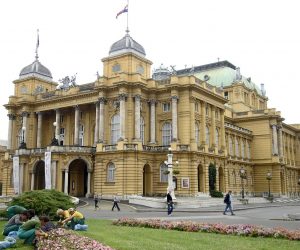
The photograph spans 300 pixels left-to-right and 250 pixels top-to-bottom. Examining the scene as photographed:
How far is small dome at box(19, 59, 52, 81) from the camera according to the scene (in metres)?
69.0

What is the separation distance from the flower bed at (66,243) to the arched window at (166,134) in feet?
139

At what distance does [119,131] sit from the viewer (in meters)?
55.2

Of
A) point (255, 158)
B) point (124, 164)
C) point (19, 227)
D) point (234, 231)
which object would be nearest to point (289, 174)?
point (255, 158)

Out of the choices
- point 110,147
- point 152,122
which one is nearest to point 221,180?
point 152,122

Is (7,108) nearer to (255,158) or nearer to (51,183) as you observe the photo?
(51,183)

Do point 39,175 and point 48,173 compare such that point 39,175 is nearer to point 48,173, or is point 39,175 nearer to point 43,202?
point 48,173

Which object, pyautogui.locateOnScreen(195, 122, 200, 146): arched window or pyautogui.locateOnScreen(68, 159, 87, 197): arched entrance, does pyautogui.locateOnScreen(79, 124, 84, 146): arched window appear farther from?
pyautogui.locateOnScreen(195, 122, 200, 146): arched window

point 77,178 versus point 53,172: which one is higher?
point 53,172

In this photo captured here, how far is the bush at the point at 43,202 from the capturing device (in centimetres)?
2308

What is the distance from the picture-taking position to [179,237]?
641 inches

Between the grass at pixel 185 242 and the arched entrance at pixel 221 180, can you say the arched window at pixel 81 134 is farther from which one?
the grass at pixel 185 242

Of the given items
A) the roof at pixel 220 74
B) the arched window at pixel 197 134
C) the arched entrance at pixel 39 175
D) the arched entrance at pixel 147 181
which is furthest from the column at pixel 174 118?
the roof at pixel 220 74

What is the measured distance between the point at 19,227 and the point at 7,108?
56.1m

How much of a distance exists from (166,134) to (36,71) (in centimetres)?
2664
